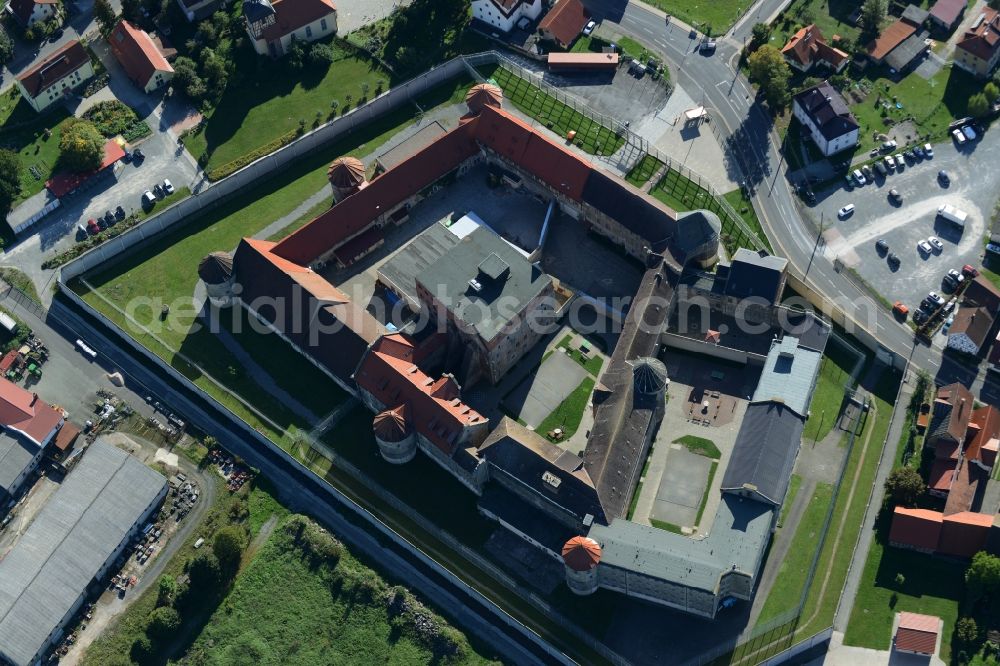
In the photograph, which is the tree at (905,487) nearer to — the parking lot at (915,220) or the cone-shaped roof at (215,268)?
the parking lot at (915,220)

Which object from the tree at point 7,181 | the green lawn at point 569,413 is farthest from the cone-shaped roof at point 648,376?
the tree at point 7,181

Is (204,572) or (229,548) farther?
(229,548)

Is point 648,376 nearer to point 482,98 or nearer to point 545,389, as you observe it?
point 545,389

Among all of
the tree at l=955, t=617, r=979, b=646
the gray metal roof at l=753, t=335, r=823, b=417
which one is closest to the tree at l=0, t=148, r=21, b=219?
the gray metal roof at l=753, t=335, r=823, b=417

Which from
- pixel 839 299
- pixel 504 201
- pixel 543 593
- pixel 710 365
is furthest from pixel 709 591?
pixel 504 201

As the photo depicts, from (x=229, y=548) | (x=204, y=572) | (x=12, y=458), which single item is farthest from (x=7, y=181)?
(x=204, y=572)

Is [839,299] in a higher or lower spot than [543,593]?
higher

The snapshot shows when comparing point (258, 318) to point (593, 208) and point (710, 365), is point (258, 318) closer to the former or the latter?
point (593, 208)

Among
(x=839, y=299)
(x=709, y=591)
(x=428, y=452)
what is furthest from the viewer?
(x=839, y=299)
